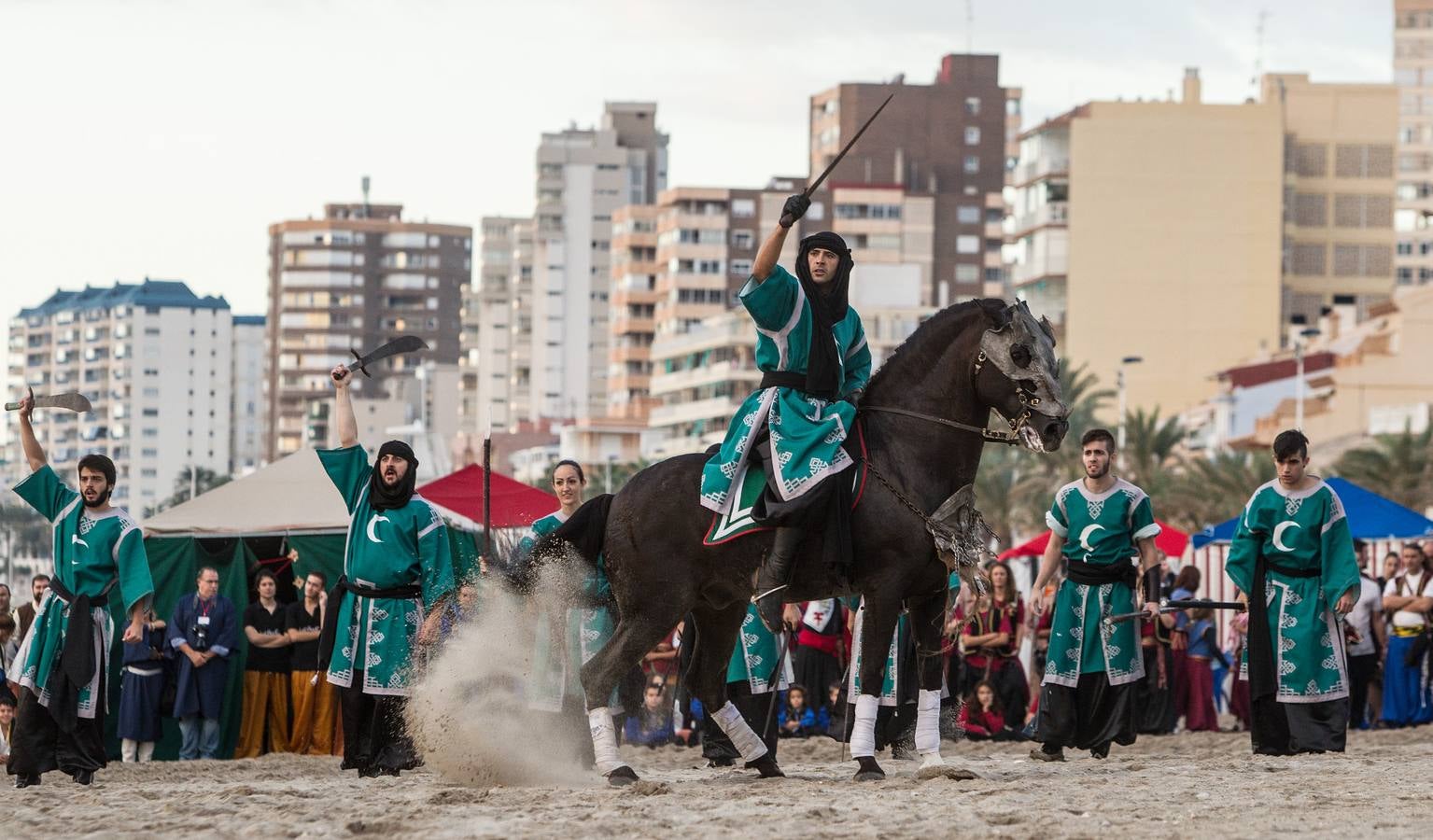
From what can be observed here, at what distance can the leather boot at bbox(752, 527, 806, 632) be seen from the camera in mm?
11750

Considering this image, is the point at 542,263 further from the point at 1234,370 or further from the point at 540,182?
the point at 1234,370

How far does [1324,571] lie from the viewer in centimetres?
1406

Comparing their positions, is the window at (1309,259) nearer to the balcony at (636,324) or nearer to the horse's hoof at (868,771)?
the balcony at (636,324)

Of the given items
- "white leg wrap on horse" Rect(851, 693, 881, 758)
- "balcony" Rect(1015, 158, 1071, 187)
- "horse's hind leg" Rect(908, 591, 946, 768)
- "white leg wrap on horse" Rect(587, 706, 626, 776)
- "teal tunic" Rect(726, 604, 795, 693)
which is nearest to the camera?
"white leg wrap on horse" Rect(851, 693, 881, 758)

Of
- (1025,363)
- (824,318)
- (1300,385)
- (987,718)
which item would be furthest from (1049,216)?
(1025,363)

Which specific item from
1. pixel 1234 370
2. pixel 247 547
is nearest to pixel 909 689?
pixel 247 547

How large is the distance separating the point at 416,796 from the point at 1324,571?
5.74 metres

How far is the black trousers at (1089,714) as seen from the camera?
1398 cm

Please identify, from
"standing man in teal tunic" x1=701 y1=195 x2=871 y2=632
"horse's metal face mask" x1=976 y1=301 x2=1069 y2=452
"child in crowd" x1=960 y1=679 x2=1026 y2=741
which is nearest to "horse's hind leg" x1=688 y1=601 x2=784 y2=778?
"standing man in teal tunic" x1=701 y1=195 x2=871 y2=632

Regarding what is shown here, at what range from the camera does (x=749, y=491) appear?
1192cm

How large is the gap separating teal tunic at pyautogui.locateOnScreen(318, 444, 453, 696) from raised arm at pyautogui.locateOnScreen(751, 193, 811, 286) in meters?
3.00

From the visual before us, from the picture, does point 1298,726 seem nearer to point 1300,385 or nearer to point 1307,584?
point 1307,584

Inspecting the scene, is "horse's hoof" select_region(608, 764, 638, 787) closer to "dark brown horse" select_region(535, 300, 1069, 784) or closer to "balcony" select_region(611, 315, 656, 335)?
"dark brown horse" select_region(535, 300, 1069, 784)

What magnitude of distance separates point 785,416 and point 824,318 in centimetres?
57
